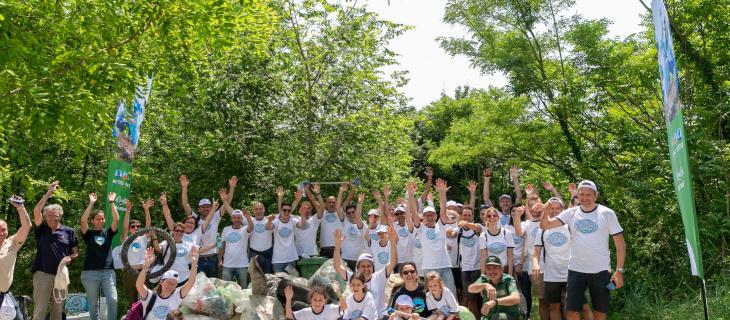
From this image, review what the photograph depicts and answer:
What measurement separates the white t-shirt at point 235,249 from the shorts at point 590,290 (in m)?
5.28

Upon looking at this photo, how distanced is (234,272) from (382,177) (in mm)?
6462

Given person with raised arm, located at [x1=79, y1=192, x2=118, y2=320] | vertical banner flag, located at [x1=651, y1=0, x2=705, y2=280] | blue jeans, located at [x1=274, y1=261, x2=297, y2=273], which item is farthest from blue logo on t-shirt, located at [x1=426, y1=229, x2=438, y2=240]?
person with raised arm, located at [x1=79, y1=192, x2=118, y2=320]

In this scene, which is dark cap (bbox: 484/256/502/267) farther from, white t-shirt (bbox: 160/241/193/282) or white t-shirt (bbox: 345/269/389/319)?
white t-shirt (bbox: 160/241/193/282)

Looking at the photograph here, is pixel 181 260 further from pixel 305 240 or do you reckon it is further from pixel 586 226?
pixel 586 226

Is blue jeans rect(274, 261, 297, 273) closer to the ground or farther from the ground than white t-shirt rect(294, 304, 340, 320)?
farther from the ground

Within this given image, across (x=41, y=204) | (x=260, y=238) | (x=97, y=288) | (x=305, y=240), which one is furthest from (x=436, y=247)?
(x=41, y=204)

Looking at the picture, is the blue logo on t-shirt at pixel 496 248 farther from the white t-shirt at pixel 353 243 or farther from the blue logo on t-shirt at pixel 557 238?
the white t-shirt at pixel 353 243

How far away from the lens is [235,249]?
10.5m

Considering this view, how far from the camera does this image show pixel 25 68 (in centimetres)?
723

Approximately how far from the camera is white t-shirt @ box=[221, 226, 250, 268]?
34.3 ft

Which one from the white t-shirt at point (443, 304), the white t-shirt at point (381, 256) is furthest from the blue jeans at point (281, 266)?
the white t-shirt at point (443, 304)

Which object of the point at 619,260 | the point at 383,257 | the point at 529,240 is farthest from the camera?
the point at 383,257

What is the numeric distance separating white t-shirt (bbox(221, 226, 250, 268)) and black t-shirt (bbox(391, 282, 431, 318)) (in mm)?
3368

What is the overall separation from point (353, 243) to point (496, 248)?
8.88 feet
